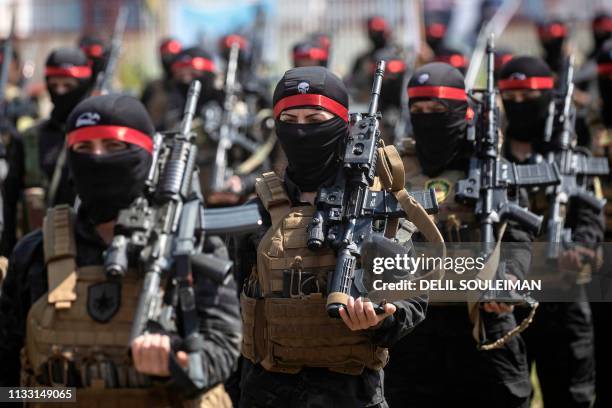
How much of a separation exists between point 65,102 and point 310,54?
12.9 ft

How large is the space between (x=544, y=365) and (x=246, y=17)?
1265 centimetres

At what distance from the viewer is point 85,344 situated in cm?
398

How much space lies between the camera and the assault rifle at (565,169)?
645cm

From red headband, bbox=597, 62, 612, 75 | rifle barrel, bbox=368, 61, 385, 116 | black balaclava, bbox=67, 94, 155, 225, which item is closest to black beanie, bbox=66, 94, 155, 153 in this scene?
black balaclava, bbox=67, 94, 155, 225

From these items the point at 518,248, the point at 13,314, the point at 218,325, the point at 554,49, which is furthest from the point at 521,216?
the point at 554,49

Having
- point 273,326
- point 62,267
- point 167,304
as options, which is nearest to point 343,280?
point 273,326

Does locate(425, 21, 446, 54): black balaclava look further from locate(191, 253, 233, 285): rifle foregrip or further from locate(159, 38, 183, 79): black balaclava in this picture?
locate(191, 253, 233, 285): rifle foregrip

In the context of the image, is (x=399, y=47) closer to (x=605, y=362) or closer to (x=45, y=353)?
(x=605, y=362)

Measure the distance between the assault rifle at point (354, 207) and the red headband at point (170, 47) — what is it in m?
8.64

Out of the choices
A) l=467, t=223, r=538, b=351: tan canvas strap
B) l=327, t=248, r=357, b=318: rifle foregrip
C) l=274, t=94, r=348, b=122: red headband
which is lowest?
l=467, t=223, r=538, b=351: tan canvas strap

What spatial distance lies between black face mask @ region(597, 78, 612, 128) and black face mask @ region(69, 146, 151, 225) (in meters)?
5.41

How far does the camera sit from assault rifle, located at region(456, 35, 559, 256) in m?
5.65

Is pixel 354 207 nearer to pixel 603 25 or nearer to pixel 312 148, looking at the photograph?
pixel 312 148

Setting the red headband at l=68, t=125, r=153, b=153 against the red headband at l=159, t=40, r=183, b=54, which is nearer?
the red headband at l=68, t=125, r=153, b=153
